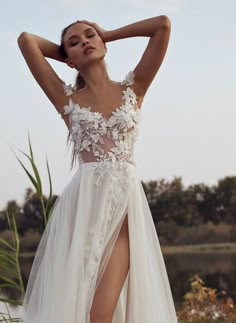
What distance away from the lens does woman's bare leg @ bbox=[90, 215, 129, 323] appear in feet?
8.68

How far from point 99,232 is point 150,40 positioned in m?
0.89

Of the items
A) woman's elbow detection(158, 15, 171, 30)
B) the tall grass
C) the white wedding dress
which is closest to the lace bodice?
the white wedding dress

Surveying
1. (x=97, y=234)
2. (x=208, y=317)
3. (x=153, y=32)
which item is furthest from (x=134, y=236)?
(x=208, y=317)

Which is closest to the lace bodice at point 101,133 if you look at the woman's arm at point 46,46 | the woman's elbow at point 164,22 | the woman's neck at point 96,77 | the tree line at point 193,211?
the woman's neck at point 96,77

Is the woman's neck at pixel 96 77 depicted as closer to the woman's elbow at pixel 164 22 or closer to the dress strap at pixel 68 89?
the dress strap at pixel 68 89

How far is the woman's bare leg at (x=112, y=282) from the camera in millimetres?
2645

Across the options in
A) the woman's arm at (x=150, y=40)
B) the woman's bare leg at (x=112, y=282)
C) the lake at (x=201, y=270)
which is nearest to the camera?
the woman's bare leg at (x=112, y=282)

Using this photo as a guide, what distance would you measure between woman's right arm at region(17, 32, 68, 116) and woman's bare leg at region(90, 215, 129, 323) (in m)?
0.62

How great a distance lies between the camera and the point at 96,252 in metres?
2.74

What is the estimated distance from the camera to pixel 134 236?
281 cm

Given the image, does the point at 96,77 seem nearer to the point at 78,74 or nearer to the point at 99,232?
the point at 78,74

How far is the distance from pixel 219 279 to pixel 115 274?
522 inches

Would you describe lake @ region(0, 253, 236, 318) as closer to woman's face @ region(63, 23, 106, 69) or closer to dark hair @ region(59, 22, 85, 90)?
dark hair @ region(59, 22, 85, 90)

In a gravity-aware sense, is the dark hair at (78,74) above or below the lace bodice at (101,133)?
above
